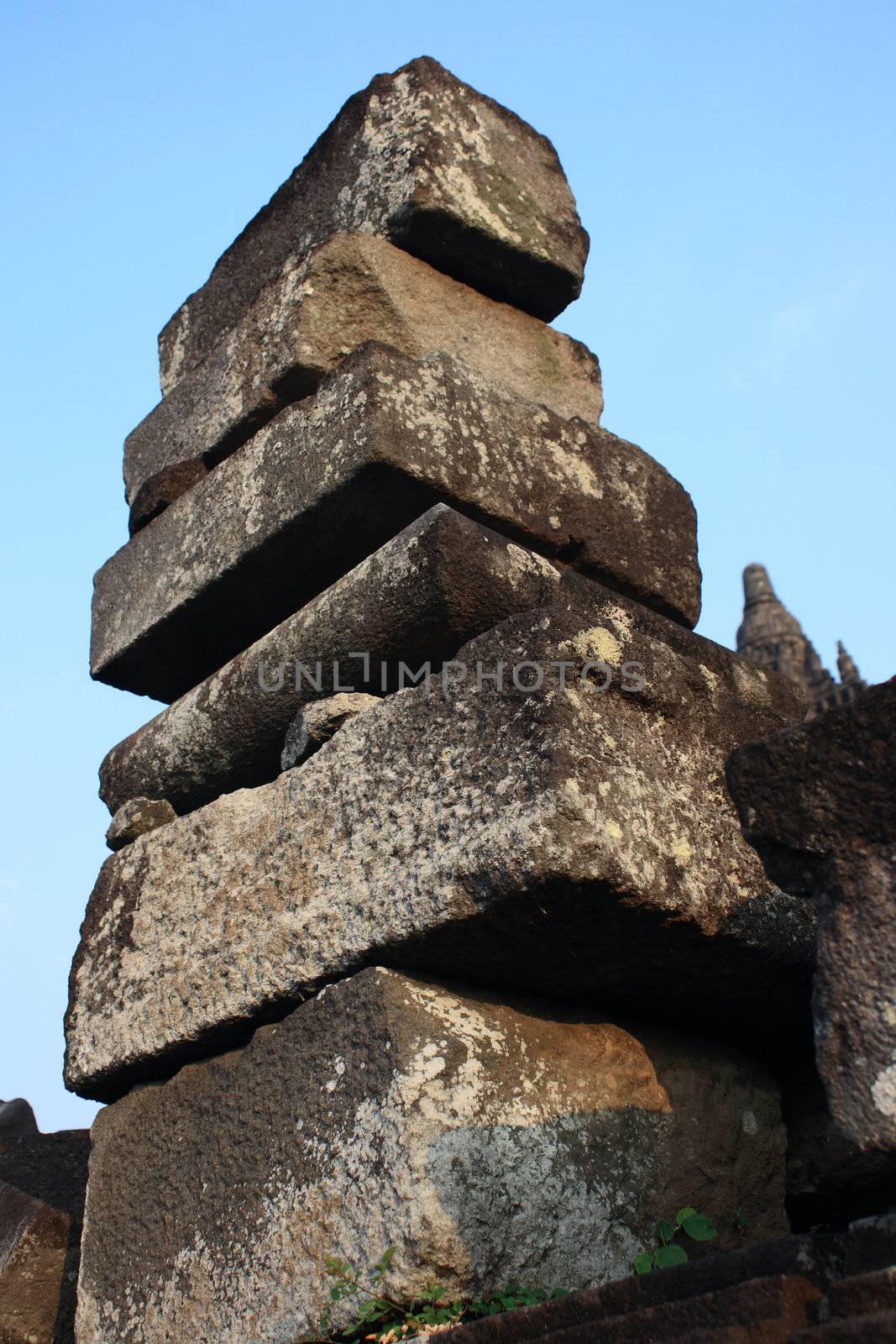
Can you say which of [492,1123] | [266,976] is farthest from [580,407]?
[492,1123]

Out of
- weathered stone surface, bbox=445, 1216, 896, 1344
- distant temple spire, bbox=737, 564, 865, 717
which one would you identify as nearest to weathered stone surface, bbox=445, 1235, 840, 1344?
weathered stone surface, bbox=445, 1216, 896, 1344

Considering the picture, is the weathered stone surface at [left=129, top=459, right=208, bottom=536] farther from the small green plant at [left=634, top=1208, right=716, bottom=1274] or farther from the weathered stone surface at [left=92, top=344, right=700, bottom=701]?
the small green plant at [left=634, top=1208, right=716, bottom=1274]

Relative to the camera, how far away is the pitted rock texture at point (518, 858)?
6.46 feet

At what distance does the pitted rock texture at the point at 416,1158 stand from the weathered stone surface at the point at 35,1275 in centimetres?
26

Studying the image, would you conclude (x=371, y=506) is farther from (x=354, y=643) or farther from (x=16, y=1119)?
(x=16, y=1119)

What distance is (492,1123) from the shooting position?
6.51 feet

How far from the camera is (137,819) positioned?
2938 mm

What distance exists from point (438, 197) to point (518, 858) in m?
1.91

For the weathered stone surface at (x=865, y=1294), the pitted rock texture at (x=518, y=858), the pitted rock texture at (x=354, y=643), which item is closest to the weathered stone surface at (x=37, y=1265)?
the pitted rock texture at (x=518, y=858)

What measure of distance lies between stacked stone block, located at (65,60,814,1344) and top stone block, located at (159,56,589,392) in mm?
13

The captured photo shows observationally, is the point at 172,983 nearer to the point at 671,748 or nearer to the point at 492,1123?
the point at 492,1123

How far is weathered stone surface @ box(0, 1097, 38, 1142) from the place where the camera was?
331 cm

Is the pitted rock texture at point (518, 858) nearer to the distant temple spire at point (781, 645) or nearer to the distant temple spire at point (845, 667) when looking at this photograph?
the distant temple spire at point (781, 645)

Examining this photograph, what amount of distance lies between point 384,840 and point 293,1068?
43 cm
